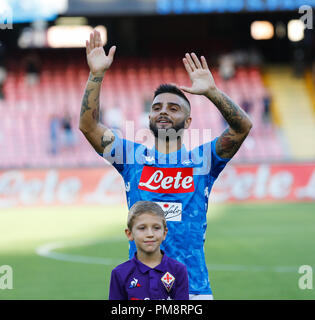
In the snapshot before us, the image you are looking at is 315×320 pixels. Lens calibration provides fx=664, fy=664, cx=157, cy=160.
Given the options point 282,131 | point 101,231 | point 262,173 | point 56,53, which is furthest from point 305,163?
point 56,53

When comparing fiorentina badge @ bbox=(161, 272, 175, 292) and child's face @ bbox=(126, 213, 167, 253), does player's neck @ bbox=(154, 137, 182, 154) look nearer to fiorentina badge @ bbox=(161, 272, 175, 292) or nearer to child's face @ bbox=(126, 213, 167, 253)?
child's face @ bbox=(126, 213, 167, 253)

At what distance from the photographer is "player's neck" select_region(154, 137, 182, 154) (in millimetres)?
4758

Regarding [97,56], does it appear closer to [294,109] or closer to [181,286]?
[181,286]

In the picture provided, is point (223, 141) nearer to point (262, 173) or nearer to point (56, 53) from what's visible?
point (262, 173)

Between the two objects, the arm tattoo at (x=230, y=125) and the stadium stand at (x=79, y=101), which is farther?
the stadium stand at (x=79, y=101)

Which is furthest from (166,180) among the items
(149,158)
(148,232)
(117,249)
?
(117,249)

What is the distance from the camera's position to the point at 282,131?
→ 25438 mm

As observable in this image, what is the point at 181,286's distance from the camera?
4.20 metres

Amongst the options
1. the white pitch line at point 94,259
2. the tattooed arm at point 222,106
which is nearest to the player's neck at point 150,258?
the tattooed arm at point 222,106

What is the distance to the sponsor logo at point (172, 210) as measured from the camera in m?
4.64

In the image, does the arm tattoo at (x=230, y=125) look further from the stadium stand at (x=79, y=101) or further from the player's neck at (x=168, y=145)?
the stadium stand at (x=79, y=101)

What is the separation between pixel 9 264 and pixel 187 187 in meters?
6.52

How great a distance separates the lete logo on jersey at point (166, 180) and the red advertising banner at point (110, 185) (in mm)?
14633

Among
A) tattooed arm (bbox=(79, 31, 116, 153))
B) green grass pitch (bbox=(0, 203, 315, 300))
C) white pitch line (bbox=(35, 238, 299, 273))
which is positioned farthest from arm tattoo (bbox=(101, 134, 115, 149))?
white pitch line (bbox=(35, 238, 299, 273))
